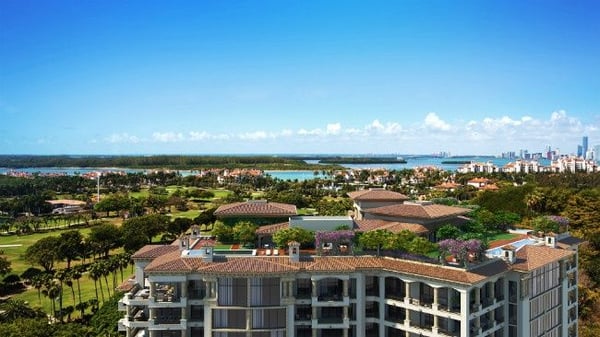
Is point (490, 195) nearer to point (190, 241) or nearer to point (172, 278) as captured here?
point (190, 241)

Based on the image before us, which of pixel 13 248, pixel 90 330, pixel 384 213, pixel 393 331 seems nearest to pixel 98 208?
pixel 13 248

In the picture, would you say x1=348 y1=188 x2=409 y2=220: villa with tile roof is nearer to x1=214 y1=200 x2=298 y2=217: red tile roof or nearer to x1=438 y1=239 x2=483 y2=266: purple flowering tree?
x1=214 y1=200 x2=298 y2=217: red tile roof

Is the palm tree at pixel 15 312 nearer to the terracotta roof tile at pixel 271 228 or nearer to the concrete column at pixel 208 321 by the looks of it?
the concrete column at pixel 208 321

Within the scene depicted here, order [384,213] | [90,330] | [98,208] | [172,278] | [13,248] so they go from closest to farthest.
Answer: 1. [172,278]
2. [90,330]
3. [384,213]
4. [13,248]
5. [98,208]

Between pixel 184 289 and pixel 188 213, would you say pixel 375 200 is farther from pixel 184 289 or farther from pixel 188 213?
pixel 188 213

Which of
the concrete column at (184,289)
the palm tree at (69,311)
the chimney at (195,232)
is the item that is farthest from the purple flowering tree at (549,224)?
the palm tree at (69,311)

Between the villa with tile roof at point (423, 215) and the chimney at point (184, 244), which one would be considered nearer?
the chimney at point (184, 244)
